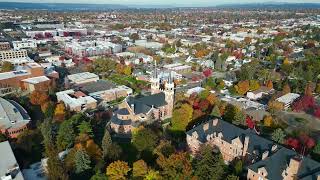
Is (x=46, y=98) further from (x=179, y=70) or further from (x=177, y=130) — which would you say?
(x=179, y=70)

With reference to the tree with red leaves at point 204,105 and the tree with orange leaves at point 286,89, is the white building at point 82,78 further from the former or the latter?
the tree with orange leaves at point 286,89

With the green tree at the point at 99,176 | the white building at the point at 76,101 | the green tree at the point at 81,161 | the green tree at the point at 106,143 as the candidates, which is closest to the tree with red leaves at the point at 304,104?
the green tree at the point at 106,143

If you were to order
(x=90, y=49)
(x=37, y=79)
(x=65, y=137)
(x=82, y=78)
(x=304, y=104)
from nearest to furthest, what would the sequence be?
(x=65, y=137)
(x=304, y=104)
(x=37, y=79)
(x=82, y=78)
(x=90, y=49)

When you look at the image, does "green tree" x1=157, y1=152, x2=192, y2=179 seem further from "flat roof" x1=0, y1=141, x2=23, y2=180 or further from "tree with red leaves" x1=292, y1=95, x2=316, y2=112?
"tree with red leaves" x1=292, y1=95, x2=316, y2=112

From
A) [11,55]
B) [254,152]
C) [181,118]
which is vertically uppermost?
[254,152]

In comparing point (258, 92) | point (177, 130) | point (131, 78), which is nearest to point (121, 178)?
point (177, 130)

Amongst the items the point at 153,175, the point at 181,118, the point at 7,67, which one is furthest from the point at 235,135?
the point at 7,67

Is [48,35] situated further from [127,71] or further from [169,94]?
[169,94]
